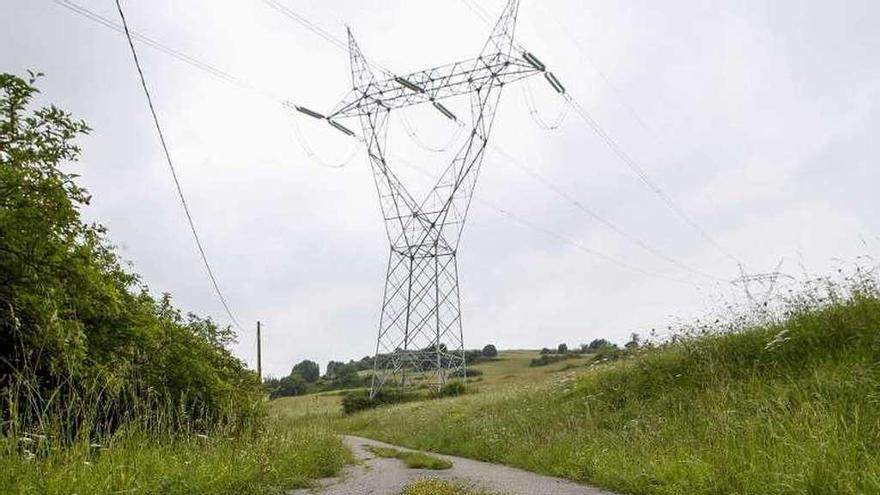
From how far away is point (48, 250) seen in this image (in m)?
6.80

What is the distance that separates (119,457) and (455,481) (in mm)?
4460

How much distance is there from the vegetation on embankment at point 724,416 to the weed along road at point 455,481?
506 mm

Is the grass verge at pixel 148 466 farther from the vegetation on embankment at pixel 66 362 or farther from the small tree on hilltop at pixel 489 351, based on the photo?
the small tree on hilltop at pixel 489 351

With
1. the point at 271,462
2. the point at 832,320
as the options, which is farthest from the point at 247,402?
the point at 832,320

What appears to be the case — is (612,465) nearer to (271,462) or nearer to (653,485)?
(653,485)

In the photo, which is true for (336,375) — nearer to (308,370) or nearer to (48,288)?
→ (308,370)

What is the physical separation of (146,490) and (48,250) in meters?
3.06

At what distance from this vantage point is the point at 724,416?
28.5 ft

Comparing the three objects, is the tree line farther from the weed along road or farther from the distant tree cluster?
the weed along road

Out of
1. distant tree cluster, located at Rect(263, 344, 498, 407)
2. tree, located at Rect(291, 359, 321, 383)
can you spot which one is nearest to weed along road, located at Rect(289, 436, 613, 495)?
distant tree cluster, located at Rect(263, 344, 498, 407)

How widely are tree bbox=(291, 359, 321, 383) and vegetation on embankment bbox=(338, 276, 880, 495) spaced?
75.9 meters

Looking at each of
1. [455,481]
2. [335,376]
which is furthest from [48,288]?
[335,376]

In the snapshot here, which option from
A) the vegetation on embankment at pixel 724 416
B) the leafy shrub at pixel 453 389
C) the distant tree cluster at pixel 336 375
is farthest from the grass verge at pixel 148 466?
the distant tree cluster at pixel 336 375

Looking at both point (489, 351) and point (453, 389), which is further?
point (489, 351)
